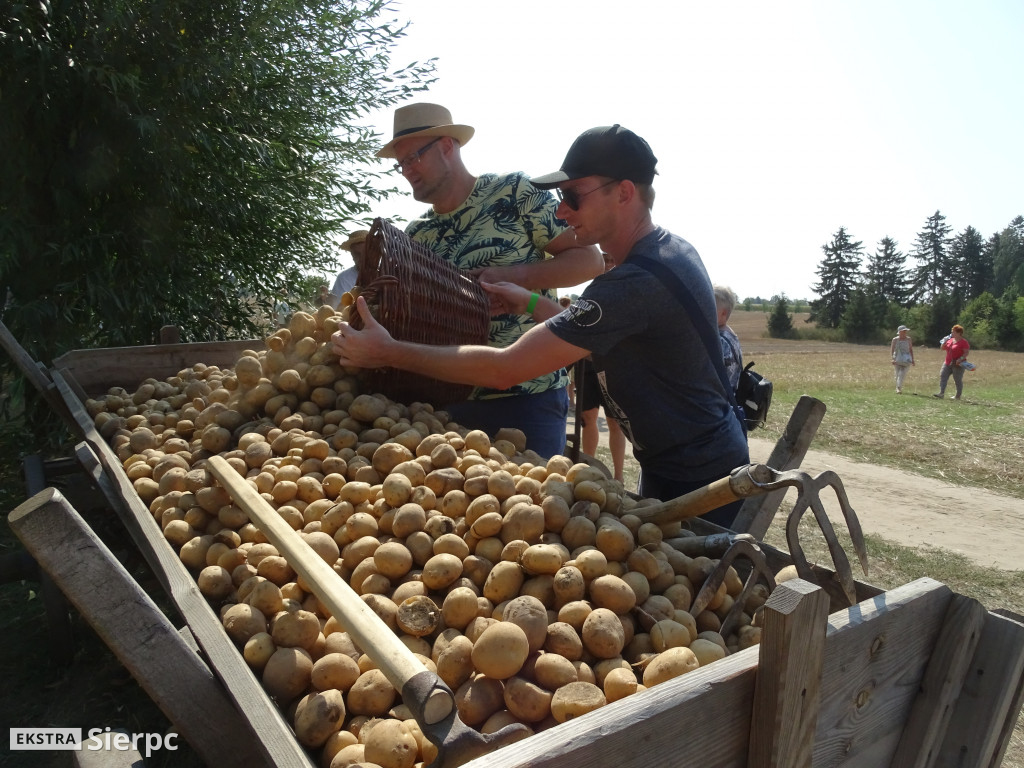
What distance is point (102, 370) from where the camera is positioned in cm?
393

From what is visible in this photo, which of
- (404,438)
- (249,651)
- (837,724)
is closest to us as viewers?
(837,724)

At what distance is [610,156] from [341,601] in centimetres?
165

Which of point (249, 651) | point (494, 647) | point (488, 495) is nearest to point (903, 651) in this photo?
point (494, 647)

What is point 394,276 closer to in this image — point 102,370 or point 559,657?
point 559,657

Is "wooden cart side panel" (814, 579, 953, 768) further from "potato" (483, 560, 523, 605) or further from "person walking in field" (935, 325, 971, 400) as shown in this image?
"person walking in field" (935, 325, 971, 400)

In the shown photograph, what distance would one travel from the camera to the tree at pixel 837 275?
77750 mm

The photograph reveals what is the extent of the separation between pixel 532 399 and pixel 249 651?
1.96 metres

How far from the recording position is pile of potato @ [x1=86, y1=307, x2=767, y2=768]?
4.37 feet

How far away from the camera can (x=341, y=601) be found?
1.40 m

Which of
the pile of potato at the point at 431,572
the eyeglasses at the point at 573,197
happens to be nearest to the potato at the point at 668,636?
the pile of potato at the point at 431,572

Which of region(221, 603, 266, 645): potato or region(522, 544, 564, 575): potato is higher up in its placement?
region(522, 544, 564, 575): potato

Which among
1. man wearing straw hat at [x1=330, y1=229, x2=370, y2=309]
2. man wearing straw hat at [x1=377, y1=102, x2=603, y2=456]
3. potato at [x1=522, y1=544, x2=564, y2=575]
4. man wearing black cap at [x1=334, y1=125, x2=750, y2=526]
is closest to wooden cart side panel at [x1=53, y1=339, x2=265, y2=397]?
man wearing straw hat at [x1=330, y1=229, x2=370, y2=309]

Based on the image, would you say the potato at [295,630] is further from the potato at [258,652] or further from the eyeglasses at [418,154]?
the eyeglasses at [418,154]

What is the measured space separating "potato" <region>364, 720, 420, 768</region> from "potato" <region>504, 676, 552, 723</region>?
19 centimetres
